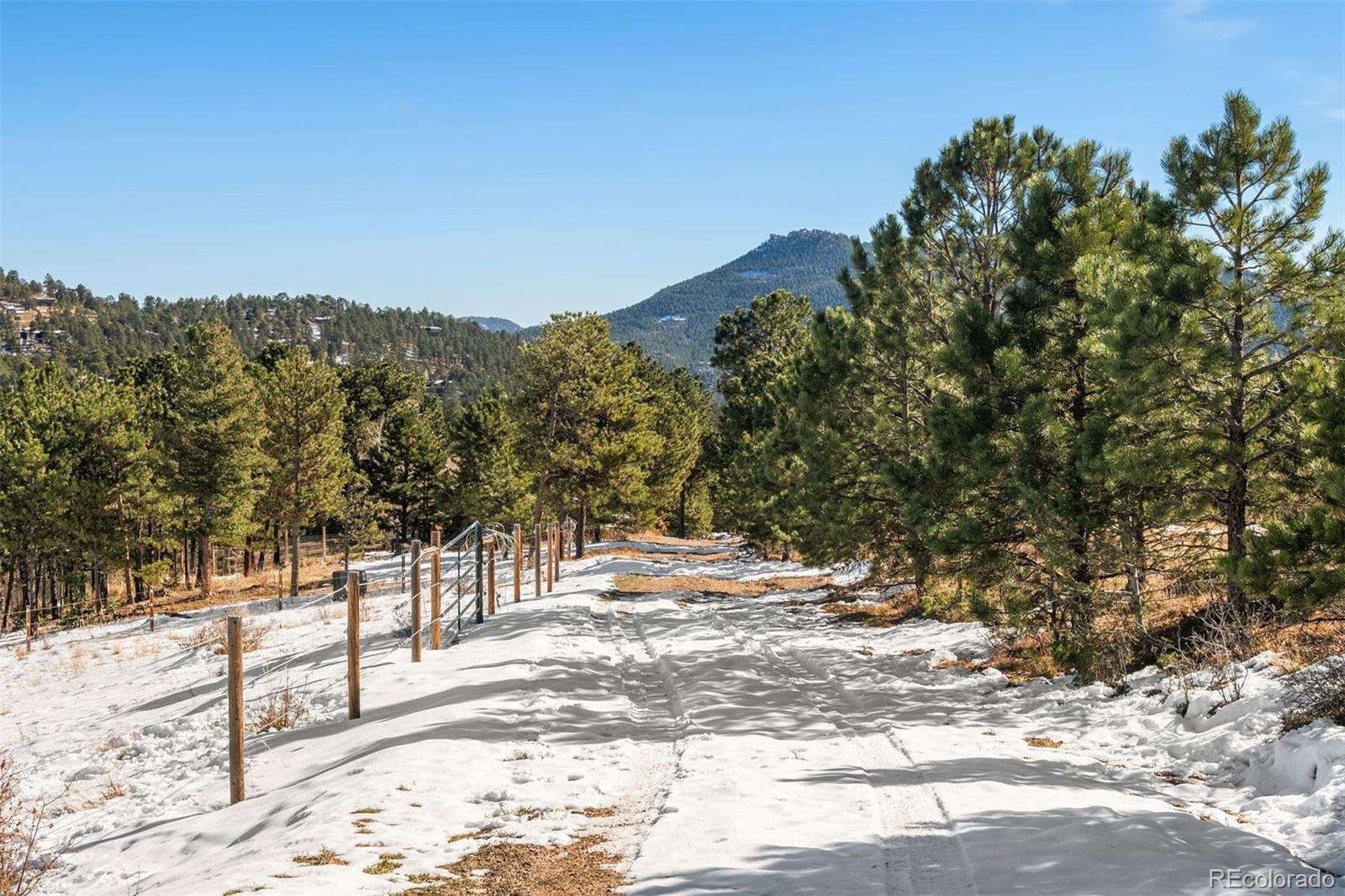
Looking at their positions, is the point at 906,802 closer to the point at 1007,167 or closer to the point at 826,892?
the point at 826,892

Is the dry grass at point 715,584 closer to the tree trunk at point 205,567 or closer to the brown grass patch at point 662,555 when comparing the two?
the brown grass patch at point 662,555

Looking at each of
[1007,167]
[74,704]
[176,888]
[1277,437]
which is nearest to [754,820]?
[176,888]

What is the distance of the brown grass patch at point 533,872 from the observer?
5.78 meters

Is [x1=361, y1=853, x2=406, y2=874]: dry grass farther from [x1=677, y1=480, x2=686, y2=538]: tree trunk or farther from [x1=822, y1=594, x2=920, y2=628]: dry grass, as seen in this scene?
[x1=677, y1=480, x2=686, y2=538]: tree trunk

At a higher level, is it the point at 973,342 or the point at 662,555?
the point at 973,342

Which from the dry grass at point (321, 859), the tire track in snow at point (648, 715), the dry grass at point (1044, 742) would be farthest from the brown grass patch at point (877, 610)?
the dry grass at point (321, 859)

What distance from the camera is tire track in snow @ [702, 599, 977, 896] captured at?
566 centimetres

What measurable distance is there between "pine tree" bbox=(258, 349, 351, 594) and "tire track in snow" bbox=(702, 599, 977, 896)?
33772 millimetres

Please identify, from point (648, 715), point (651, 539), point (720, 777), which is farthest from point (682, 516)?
→ point (720, 777)

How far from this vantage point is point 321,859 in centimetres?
625

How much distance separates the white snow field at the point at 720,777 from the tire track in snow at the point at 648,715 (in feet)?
0.14

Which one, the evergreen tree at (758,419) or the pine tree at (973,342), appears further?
the evergreen tree at (758,419)

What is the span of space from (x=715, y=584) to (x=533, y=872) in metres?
24.5

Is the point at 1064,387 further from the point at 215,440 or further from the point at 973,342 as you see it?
the point at 215,440
